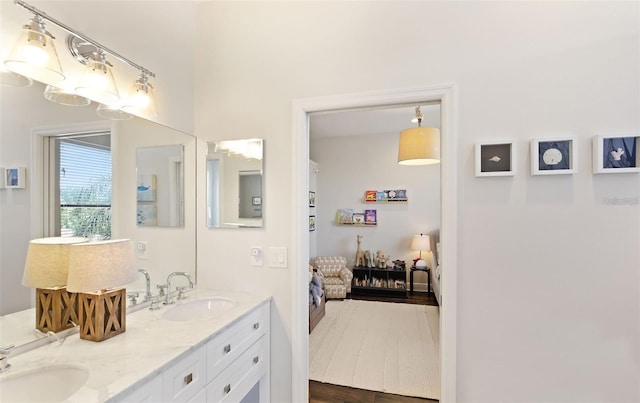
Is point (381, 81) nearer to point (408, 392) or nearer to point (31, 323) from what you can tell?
point (31, 323)

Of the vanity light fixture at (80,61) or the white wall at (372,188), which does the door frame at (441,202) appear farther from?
the white wall at (372,188)

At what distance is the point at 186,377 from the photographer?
112 cm

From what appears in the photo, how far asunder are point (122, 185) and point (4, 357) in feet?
2.65

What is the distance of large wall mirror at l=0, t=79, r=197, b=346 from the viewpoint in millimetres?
1046

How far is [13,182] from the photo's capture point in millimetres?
1046

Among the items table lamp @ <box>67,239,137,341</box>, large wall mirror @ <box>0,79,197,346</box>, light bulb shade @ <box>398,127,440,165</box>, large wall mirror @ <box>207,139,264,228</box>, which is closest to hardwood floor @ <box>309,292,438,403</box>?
large wall mirror @ <box>0,79,197,346</box>

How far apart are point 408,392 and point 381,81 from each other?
7.26 ft

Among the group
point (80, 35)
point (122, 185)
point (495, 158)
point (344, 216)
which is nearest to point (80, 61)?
point (80, 35)

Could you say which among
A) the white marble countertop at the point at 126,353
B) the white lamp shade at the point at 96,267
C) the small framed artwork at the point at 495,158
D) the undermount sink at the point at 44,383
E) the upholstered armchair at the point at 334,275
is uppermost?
the small framed artwork at the point at 495,158

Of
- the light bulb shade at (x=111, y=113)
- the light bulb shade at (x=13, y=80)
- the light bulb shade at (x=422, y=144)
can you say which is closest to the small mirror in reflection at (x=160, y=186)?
the light bulb shade at (x=111, y=113)

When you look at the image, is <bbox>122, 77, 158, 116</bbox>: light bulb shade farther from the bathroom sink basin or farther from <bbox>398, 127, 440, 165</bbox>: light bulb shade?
<bbox>398, 127, 440, 165</bbox>: light bulb shade

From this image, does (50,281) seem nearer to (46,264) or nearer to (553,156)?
(46,264)

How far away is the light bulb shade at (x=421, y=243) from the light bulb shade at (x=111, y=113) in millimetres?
4230

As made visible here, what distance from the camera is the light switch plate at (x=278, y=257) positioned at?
5.74 feet
